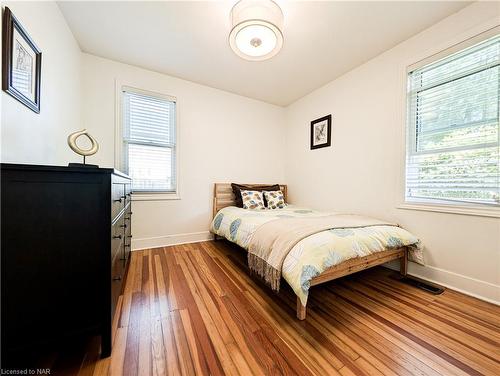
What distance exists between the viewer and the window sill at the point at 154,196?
2711 millimetres

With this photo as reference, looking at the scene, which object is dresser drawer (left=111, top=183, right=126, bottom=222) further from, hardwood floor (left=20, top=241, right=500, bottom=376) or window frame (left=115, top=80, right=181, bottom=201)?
window frame (left=115, top=80, right=181, bottom=201)

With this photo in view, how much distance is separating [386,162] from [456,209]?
768 mm

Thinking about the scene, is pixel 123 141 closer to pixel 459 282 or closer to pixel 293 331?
pixel 293 331

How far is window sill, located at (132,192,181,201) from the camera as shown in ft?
8.89

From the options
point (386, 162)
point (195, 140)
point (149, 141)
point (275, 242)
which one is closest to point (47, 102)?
point (149, 141)

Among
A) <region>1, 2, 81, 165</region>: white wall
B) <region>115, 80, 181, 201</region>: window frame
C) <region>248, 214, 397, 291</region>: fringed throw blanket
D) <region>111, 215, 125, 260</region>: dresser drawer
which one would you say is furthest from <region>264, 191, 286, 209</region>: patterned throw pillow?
<region>1, 2, 81, 165</region>: white wall

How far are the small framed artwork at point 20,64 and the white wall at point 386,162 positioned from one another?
3.16m

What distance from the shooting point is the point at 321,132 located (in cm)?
316

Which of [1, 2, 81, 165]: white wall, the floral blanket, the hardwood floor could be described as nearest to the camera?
the hardwood floor

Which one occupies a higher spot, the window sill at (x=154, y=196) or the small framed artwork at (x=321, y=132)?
the small framed artwork at (x=321, y=132)

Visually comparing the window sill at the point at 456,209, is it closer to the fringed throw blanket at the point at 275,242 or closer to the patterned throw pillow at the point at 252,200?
the fringed throw blanket at the point at 275,242

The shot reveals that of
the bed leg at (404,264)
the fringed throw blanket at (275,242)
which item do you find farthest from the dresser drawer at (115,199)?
the bed leg at (404,264)

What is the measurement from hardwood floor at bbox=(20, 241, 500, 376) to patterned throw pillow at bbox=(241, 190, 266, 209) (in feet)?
4.01

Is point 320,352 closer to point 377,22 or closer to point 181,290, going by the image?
point 181,290
